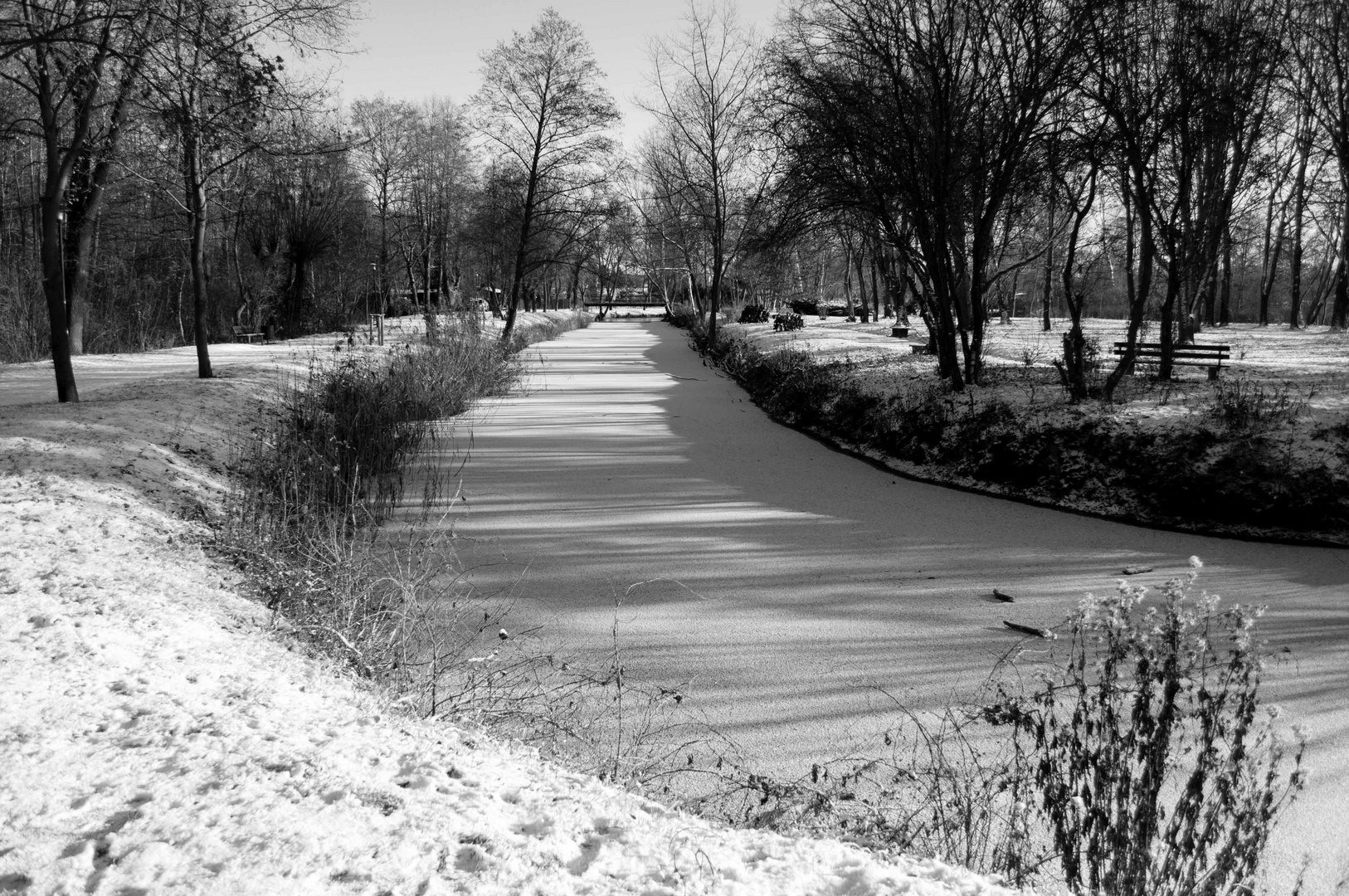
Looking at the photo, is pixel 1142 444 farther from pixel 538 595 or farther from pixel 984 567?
pixel 538 595

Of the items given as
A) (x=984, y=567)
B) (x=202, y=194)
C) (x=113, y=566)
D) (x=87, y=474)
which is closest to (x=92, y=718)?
(x=113, y=566)

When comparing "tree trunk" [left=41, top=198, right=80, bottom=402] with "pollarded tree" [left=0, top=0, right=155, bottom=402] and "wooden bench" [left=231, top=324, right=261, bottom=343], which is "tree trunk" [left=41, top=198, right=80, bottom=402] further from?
"wooden bench" [left=231, top=324, right=261, bottom=343]

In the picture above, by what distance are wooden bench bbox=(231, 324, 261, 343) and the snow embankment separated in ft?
69.7

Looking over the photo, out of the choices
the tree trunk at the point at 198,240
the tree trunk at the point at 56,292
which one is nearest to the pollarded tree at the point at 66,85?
the tree trunk at the point at 56,292

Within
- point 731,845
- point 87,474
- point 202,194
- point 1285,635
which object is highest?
point 202,194

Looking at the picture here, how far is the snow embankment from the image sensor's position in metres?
1.78

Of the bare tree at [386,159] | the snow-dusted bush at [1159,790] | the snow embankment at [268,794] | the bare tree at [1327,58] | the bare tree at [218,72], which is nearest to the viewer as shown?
the snow embankment at [268,794]

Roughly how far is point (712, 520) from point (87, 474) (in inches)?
156

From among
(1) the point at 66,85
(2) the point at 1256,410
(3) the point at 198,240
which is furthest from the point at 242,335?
(2) the point at 1256,410

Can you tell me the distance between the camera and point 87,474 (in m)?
4.91

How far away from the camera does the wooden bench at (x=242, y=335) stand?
74.4ft

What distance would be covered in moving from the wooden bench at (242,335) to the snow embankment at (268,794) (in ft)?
69.7

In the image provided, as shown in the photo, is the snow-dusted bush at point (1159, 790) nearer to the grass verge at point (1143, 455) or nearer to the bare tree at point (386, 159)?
the grass verge at point (1143, 455)

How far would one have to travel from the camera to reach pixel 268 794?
201 centimetres
